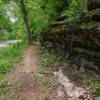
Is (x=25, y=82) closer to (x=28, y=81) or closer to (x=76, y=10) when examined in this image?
(x=28, y=81)

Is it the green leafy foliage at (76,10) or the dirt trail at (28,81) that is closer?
the dirt trail at (28,81)

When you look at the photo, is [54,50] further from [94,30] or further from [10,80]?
[94,30]

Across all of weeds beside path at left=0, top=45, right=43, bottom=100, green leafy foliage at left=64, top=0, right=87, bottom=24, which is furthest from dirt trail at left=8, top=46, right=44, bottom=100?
green leafy foliage at left=64, top=0, right=87, bottom=24

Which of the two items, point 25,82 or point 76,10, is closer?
point 25,82

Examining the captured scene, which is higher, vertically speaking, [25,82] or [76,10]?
[76,10]

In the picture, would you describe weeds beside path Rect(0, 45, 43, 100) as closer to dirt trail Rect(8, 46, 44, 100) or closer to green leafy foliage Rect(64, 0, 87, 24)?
dirt trail Rect(8, 46, 44, 100)

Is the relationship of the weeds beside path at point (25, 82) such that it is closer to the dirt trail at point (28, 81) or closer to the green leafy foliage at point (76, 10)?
the dirt trail at point (28, 81)

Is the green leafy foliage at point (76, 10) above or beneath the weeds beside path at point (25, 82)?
above

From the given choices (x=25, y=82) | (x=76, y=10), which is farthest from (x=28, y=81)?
(x=76, y=10)

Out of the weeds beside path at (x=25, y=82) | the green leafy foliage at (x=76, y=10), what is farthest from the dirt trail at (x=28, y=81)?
the green leafy foliage at (x=76, y=10)

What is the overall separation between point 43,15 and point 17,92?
23.0ft

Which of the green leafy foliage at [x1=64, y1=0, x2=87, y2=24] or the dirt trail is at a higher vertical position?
the green leafy foliage at [x1=64, y1=0, x2=87, y2=24]

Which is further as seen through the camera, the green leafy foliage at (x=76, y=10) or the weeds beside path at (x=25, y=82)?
the green leafy foliage at (x=76, y=10)

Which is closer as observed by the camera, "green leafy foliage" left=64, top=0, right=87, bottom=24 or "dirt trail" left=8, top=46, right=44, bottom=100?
"dirt trail" left=8, top=46, right=44, bottom=100
